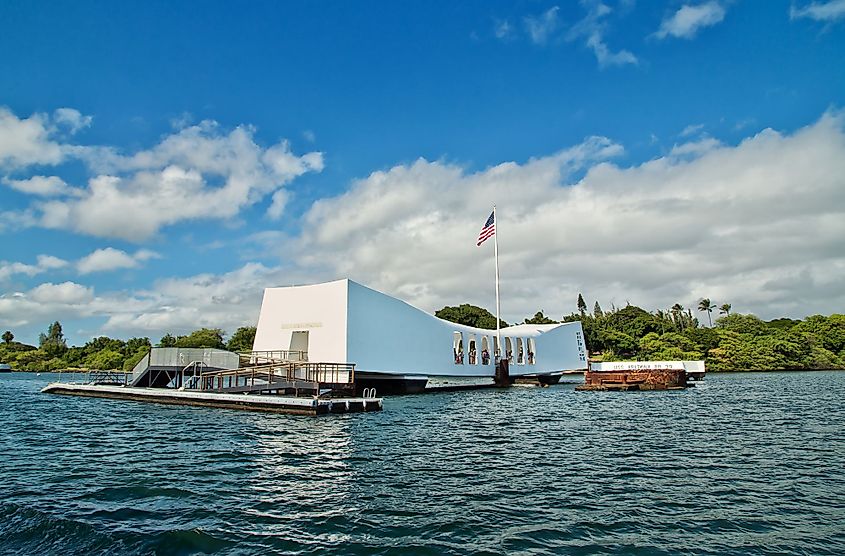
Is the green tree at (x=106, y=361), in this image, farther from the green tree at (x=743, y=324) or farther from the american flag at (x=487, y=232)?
the green tree at (x=743, y=324)

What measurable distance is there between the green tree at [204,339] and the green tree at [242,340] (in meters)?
5.41

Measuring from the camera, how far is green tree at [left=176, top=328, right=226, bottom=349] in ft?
297

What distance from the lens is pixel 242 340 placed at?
8438 centimetres

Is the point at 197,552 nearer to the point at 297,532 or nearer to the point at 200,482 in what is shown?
the point at 297,532

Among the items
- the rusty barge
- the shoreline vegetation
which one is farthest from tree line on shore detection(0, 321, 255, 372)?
the rusty barge

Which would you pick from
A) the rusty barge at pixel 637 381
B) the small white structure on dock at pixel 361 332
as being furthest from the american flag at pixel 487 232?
the rusty barge at pixel 637 381

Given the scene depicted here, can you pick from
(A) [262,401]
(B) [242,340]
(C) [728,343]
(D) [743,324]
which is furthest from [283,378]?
(D) [743,324]

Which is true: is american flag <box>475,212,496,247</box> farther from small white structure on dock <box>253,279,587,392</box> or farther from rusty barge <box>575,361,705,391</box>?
rusty barge <box>575,361,705,391</box>

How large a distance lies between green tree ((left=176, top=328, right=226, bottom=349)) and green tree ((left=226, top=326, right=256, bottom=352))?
541 cm

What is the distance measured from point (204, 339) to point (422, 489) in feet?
294

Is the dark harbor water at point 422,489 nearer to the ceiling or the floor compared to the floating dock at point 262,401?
nearer to the floor

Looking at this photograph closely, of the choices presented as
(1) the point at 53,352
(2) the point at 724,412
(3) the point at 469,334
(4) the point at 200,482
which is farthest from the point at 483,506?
(1) the point at 53,352

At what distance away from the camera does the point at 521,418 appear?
69.4 ft

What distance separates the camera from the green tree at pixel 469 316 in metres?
102
